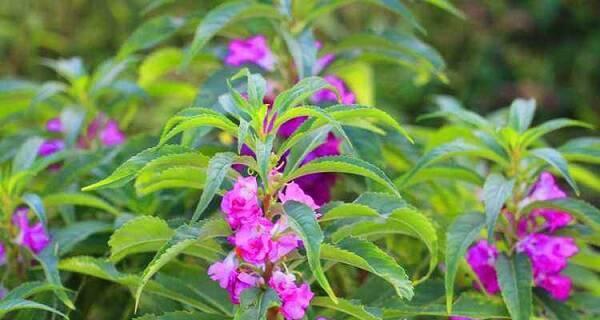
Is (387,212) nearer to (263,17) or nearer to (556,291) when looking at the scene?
(556,291)

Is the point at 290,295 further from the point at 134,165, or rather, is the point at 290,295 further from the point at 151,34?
the point at 151,34

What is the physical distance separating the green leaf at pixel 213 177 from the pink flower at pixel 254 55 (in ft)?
1.57

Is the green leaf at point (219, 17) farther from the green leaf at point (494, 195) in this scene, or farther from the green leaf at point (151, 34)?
the green leaf at point (494, 195)

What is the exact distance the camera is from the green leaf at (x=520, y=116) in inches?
52.5

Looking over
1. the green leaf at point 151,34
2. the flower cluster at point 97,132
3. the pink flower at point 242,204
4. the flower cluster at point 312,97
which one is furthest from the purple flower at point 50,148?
the pink flower at point 242,204

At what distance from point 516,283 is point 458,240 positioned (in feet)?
0.33

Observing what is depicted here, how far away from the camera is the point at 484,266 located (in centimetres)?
131

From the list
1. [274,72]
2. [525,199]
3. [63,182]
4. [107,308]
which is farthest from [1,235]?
[525,199]

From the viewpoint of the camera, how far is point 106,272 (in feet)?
3.73

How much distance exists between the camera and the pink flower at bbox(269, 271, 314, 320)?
1.04 metres

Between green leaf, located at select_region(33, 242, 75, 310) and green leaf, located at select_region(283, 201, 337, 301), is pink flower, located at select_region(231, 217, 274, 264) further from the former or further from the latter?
green leaf, located at select_region(33, 242, 75, 310)

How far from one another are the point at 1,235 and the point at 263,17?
20.3 inches

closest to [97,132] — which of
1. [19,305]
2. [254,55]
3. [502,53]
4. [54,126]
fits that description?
[54,126]

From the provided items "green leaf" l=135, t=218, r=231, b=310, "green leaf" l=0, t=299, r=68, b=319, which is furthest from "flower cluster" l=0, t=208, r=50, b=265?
"green leaf" l=135, t=218, r=231, b=310
